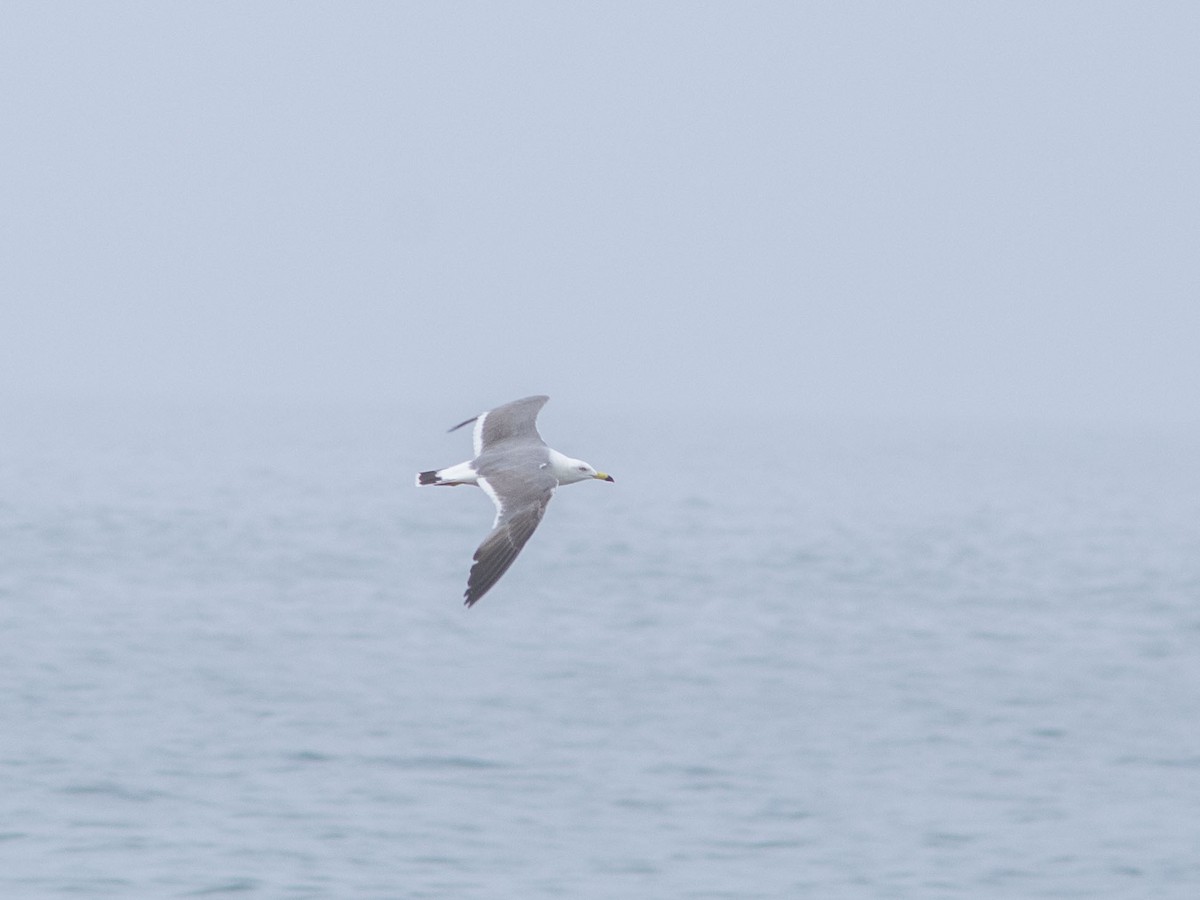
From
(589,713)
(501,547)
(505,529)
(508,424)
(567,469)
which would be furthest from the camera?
(589,713)

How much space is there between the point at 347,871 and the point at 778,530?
3989 centimetres

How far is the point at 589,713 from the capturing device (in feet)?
78.8

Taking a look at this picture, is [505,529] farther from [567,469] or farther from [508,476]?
[567,469]

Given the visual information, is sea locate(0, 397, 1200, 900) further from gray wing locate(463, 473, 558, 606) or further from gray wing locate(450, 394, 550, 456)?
gray wing locate(463, 473, 558, 606)

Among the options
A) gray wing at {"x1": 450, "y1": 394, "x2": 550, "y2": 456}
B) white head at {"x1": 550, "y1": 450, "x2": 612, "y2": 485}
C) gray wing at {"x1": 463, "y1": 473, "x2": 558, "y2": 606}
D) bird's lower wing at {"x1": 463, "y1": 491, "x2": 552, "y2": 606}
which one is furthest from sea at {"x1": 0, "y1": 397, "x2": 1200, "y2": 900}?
bird's lower wing at {"x1": 463, "y1": 491, "x2": 552, "y2": 606}

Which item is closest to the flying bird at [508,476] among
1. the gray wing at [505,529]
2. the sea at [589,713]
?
the gray wing at [505,529]

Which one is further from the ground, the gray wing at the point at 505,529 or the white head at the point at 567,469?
the white head at the point at 567,469

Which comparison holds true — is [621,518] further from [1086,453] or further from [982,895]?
[1086,453]

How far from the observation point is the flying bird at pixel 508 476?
10.8 metres

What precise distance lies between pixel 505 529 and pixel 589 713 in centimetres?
1324

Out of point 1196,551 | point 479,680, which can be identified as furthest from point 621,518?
point 479,680

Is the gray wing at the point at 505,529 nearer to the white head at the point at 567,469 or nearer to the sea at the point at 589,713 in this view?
the white head at the point at 567,469

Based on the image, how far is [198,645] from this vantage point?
28.4m

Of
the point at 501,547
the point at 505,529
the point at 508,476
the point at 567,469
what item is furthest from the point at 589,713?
the point at 501,547
